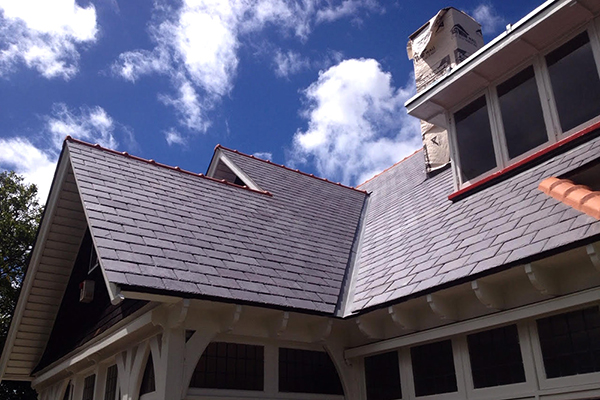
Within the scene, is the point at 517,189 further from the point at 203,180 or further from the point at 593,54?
the point at 203,180

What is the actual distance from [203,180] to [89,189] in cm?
284

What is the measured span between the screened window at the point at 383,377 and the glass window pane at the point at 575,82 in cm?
383

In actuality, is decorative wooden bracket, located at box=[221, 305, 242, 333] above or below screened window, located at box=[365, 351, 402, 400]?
above

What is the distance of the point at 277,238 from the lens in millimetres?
8523

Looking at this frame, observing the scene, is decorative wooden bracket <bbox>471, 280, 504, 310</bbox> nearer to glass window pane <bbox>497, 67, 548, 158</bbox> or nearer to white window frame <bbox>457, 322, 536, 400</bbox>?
white window frame <bbox>457, 322, 536, 400</bbox>

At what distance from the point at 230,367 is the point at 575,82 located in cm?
574

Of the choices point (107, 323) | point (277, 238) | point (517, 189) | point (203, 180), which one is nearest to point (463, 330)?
point (517, 189)

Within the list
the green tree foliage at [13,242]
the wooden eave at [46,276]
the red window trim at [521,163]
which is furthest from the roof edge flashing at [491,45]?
the green tree foliage at [13,242]

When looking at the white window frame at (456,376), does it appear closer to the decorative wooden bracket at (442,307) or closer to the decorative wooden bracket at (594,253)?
the decorative wooden bracket at (442,307)

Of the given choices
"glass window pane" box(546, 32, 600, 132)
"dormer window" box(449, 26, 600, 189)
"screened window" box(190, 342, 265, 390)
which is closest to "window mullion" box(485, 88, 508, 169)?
"dormer window" box(449, 26, 600, 189)

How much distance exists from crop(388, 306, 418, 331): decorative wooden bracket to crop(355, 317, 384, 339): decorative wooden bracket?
48 centimetres

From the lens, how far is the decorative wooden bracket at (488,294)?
5.39 m

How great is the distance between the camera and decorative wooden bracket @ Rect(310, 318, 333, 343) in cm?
680

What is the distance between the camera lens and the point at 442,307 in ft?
19.4
